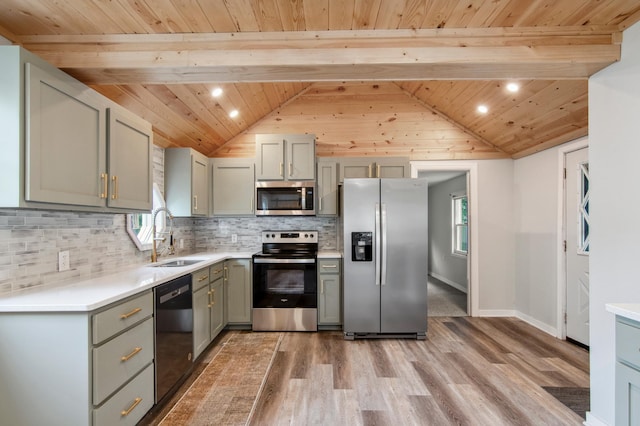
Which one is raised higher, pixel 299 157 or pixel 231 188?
pixel 299 157

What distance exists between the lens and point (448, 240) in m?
6.33

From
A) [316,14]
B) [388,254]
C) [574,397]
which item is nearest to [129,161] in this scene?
[316,14]

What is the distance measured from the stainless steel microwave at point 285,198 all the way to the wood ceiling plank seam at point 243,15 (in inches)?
79.8

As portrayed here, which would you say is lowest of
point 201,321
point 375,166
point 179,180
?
point 201,321

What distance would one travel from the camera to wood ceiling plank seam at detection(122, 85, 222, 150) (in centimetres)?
238

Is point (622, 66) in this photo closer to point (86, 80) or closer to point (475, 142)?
point (475, 142)

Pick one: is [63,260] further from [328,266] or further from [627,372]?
[627,372]

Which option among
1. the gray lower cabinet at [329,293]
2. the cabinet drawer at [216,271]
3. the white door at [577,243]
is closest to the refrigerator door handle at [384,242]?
the gray lower cabinet at [329,293]

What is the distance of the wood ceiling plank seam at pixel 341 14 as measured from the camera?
159cm

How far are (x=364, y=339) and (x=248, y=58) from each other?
2.94 metres

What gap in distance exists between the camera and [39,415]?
1.41 metres

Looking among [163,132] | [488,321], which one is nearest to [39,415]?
[163,132]

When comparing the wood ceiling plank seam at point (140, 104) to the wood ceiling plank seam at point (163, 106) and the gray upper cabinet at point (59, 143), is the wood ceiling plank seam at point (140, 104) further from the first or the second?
the gray upper cabinet at point (59, 143)

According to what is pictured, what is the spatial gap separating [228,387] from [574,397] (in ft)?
8.60
